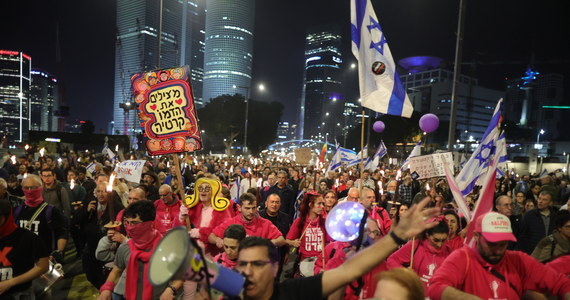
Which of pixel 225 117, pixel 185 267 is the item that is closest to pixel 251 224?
pixel 185 267

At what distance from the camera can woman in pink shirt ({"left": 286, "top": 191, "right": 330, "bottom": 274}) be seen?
4.92 metres

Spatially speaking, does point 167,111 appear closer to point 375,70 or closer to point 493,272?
point 375,70

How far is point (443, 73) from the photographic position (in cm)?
13575

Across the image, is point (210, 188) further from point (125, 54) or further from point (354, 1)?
point (125, 54)

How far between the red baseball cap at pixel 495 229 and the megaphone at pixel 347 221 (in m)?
0.94

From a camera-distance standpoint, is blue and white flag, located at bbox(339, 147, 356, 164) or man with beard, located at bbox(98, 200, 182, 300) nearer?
man with beard, located at bbox(98, 200, 182, 300)

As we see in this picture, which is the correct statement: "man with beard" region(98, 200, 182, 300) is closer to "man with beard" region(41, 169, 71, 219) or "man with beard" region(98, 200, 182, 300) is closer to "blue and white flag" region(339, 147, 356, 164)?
"man with beard" region(41, 169, 71, 219)

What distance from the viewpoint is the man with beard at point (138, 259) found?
10.5ft

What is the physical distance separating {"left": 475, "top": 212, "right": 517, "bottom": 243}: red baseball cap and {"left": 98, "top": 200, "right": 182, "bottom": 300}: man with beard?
9.09ft

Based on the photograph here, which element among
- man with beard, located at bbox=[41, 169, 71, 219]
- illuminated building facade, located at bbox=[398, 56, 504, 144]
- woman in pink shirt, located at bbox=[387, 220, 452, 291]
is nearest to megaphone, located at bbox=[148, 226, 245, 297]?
woman in pink shirt, located at bbox=[387, 220, 452, 291]

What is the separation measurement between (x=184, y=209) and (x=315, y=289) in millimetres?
2905

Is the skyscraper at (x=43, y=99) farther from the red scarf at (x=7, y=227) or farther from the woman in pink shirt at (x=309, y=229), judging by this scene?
the woman in pink shirt at (x=309, y=229)

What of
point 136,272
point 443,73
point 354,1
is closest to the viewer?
point 136,272

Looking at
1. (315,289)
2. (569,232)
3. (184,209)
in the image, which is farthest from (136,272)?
(569,232)
